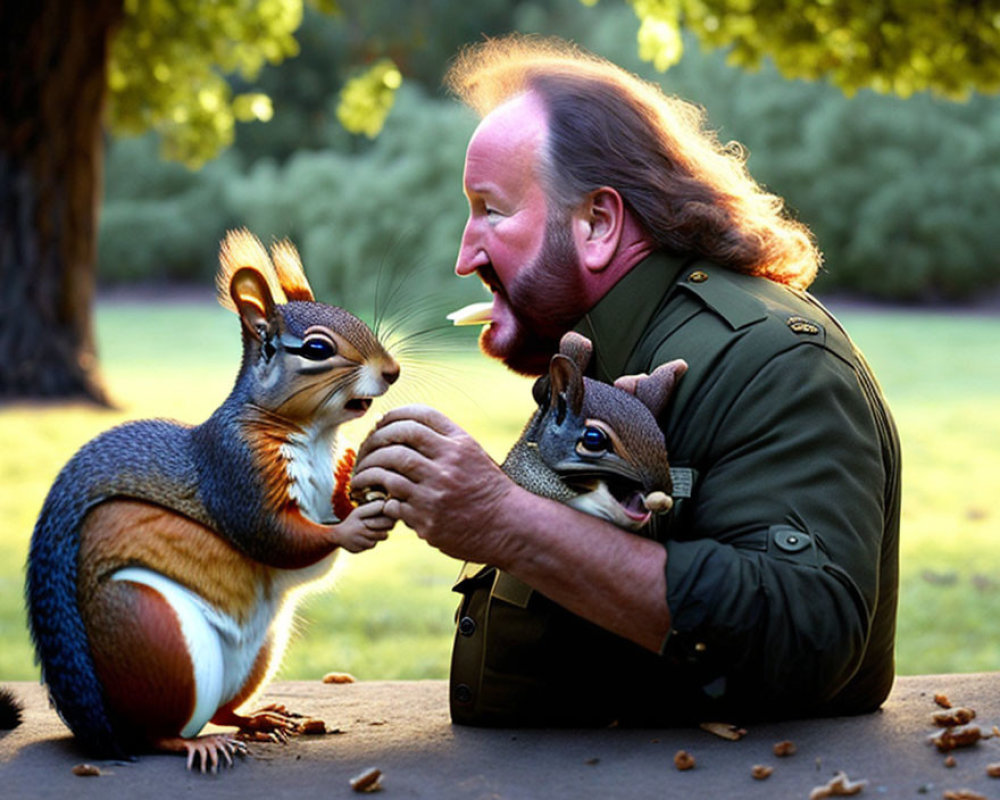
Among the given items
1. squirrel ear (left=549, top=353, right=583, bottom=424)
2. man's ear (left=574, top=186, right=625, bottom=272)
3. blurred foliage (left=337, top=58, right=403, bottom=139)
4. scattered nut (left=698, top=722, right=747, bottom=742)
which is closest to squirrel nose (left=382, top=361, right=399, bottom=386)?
squirrel ear (left=549, top=353, right=583, bottom=424)

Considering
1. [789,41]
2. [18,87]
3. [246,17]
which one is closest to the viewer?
[789,41]

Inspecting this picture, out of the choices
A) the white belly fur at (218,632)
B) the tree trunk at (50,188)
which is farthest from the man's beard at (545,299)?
the tree trunk at (50,188)

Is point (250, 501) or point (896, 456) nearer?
point (250, 501)

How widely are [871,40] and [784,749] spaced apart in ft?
22.7

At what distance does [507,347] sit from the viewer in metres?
3.83

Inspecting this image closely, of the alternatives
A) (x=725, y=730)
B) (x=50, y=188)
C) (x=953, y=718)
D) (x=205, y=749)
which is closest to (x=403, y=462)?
(x=205, y=749)

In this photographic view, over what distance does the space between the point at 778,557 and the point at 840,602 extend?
167 mm

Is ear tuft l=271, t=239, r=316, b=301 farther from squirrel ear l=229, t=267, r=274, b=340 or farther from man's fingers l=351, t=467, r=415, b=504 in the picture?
man's fingers l=351, t=467, r=415, b=504

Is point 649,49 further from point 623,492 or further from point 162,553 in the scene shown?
point 162,553

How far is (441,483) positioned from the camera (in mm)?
2904

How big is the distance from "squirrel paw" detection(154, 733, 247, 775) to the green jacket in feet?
2.17

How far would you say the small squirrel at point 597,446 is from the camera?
110 inches

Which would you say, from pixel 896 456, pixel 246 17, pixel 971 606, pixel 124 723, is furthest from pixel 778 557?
pixel 246 17

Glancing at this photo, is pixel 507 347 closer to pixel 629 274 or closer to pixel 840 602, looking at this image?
pixel 629 274
